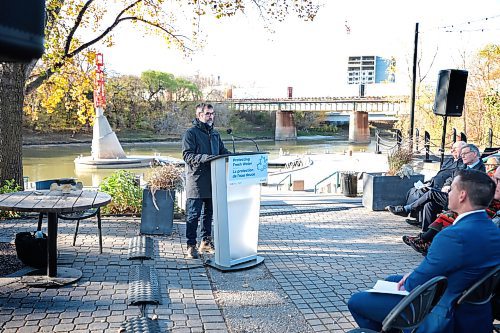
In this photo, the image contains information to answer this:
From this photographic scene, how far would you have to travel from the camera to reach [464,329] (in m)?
2.78

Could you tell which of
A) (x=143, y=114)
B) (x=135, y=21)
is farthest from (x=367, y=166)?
(x=143, y=114)

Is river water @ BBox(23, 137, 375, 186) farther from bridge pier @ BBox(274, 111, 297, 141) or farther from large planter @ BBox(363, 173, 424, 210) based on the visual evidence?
large planter @ BBox(363, 173, 424, 210)

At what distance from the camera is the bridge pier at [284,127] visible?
69.5 m

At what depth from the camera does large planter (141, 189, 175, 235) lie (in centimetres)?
712

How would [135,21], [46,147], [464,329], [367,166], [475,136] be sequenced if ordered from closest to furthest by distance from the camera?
1. [464,329]
2. [135,21]
3. [475,136]
4. [367,166]
5. [46,147]

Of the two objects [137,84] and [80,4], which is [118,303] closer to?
[80,4]

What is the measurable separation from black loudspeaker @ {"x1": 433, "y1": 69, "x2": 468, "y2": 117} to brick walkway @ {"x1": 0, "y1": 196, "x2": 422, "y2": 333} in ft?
13.7

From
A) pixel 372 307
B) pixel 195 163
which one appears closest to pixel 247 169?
pixel 195 163

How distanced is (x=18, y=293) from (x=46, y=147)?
52044 mm

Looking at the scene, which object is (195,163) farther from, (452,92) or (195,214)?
(452,92)

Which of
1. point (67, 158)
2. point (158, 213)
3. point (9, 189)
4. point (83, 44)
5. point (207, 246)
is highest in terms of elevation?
point (83, 44)

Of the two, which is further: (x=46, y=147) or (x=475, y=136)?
(x=46, y=147)

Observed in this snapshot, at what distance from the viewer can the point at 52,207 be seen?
14.8 ft

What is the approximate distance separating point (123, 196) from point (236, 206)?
12.4 feet
